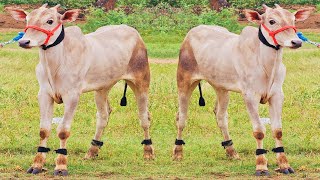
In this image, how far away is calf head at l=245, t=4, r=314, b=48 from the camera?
512 inches

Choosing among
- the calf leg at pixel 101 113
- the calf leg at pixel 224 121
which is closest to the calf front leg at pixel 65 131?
the calf leg at pixel 101 113

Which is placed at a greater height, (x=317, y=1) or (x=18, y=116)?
(x=317, y=1)

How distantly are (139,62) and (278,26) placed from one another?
254 centimetres

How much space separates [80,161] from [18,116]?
12.3ft

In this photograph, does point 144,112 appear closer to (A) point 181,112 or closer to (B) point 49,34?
(A) point 181,112

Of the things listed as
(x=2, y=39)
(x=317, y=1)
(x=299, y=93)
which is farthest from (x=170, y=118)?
(x=317, y=1)

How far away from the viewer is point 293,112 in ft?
60.1

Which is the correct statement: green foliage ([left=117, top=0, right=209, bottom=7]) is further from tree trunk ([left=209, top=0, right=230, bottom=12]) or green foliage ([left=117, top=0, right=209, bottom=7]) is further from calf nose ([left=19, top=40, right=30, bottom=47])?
calf nose ([left=19, top=40, right=30, bottom=47])

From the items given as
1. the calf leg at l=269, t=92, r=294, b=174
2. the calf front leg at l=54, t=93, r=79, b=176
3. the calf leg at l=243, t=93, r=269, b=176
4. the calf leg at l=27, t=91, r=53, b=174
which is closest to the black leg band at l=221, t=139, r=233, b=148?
the calf leg at l=269, t=92, r=294, b=174

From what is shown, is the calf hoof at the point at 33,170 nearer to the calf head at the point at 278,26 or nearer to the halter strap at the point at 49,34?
the halter strap at the point at 49,34

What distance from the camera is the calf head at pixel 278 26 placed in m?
13.0

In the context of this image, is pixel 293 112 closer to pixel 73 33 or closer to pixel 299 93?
pixel 299 93

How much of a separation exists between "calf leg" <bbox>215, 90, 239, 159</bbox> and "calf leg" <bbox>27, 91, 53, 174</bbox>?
2721 millimetres

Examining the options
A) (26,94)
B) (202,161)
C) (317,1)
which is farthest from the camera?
(317,1)
